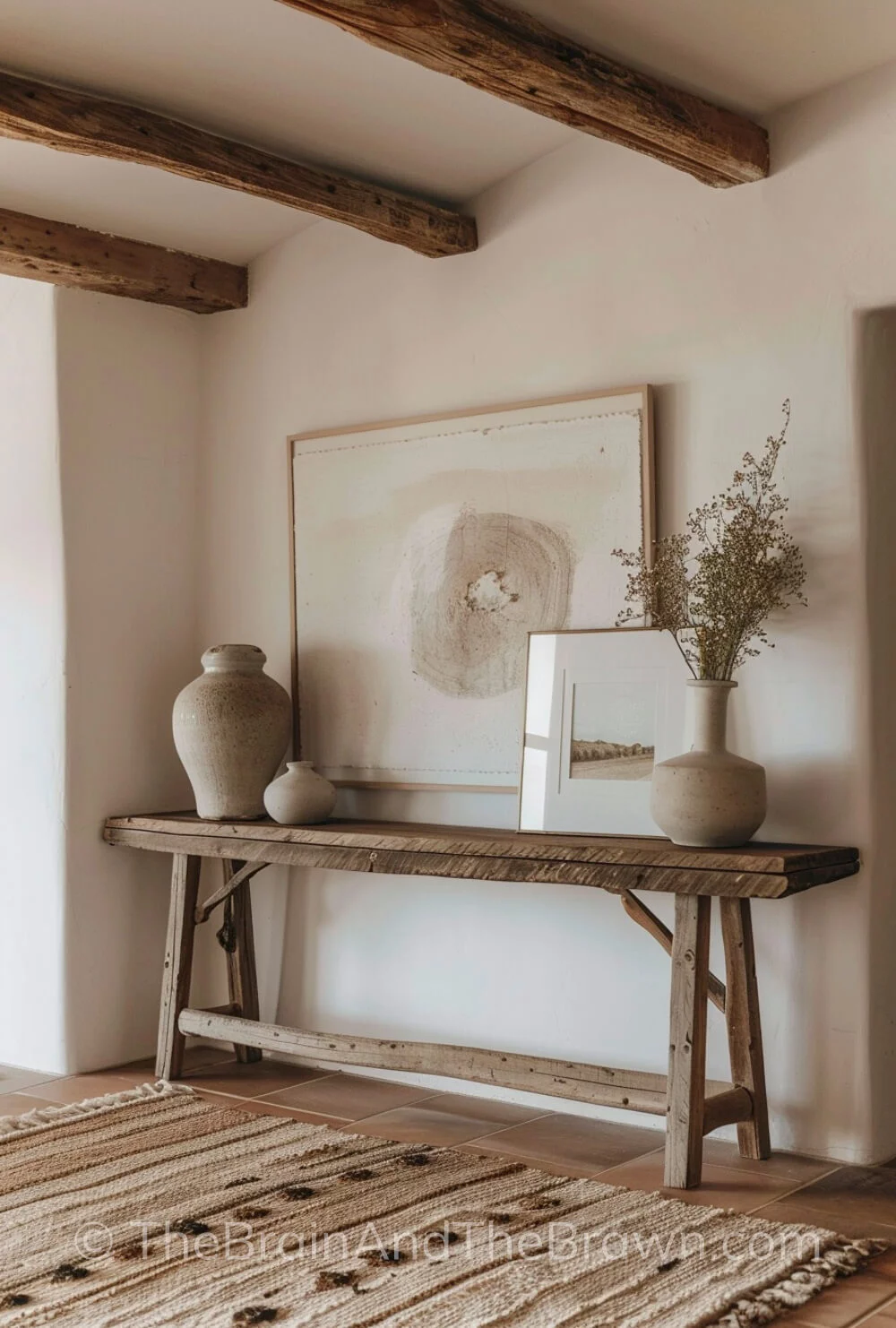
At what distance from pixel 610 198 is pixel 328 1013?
246cm

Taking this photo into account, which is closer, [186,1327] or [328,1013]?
[186,1327]

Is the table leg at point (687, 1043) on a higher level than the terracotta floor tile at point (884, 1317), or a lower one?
higher

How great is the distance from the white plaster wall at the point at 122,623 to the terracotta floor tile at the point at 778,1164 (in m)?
1.88

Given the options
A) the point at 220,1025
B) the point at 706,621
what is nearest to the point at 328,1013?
the point at 220,1025

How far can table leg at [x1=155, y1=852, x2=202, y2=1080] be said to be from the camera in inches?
160

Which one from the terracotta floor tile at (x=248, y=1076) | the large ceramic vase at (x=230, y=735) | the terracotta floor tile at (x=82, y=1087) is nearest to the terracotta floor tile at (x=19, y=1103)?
the terracotta floor tile at (x=82, y=1087)

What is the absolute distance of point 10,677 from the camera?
4.32 m

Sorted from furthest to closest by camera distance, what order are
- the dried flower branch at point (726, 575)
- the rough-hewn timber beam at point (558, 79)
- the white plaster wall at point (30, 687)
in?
1. the white plaster wall at point (30, 687)
2. the dried flower branch at point (726, 575)
3. the rough-hewn timber beam at point (558, 79)

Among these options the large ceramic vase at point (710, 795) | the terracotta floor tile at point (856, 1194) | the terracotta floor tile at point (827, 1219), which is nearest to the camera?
the terracotta floor tile at point (827, 1219)

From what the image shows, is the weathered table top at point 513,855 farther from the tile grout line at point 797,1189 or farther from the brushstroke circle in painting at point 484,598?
the tile grout line at point 797,1189

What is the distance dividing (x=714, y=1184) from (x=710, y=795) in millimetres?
852

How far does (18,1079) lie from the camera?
411 cm

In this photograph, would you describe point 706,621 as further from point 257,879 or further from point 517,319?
point 257,879

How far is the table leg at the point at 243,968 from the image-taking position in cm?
427
